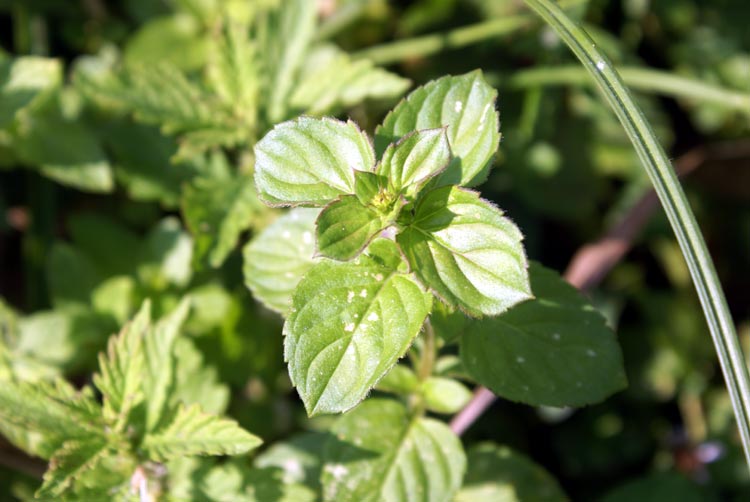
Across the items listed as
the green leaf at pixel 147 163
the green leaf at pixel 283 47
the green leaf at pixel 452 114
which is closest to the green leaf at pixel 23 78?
the green leaf at pixel 147 163

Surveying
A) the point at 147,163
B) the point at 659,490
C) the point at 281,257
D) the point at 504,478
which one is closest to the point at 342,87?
the point at 281,257

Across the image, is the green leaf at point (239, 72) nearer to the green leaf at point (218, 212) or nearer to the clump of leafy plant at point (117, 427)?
the green leaf at point (218, 212)

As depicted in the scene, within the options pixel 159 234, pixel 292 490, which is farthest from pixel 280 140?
pixel 159 234

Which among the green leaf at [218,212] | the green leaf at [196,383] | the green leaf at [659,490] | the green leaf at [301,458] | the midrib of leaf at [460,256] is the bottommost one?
the green leaf at [659,490]

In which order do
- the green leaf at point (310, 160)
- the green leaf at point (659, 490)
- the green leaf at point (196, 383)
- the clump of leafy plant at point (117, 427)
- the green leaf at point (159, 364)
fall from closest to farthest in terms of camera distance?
the green leaf at point (310, 160) < the clump of leafy plant at point (117, 427) < the green leaf at point (159, 364) < the green leaf at point (196, 383) < the green leaf at point (659, 490)

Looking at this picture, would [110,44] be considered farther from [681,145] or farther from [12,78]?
[681,145]

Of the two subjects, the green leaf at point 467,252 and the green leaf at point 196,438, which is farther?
the green leaf at point 196,438

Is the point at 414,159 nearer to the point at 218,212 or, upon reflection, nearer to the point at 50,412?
the point at 218,212
